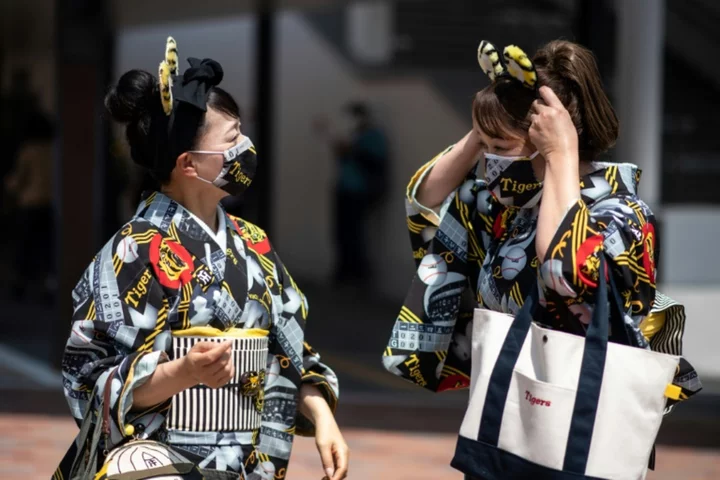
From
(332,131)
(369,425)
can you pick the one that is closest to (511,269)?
(369,425)

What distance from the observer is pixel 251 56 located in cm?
1361

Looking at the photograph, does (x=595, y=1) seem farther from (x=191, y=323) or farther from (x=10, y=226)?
(x=10, y=226)

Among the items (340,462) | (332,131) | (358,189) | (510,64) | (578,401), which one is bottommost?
(358,189)

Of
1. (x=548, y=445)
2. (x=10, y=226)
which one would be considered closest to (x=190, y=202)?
(x=548, y=445)

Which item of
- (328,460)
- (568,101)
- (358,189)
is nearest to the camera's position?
(568,101)

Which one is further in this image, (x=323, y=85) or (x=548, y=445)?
(x=323, y=85)

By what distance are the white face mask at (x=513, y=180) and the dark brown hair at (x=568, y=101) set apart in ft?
0.20

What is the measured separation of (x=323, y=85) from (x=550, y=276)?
1128 cm

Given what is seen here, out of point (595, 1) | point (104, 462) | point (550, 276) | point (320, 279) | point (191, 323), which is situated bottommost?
point (320, 279)

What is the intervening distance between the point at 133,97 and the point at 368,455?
3.61m

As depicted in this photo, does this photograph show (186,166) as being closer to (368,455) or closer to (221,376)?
(221,376)

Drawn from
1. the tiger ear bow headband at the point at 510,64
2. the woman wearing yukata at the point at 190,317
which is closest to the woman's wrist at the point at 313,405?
the woman wearing yukata at the point at 190,317

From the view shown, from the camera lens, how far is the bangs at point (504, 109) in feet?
8.58

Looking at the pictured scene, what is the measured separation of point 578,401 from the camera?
7.79ft
